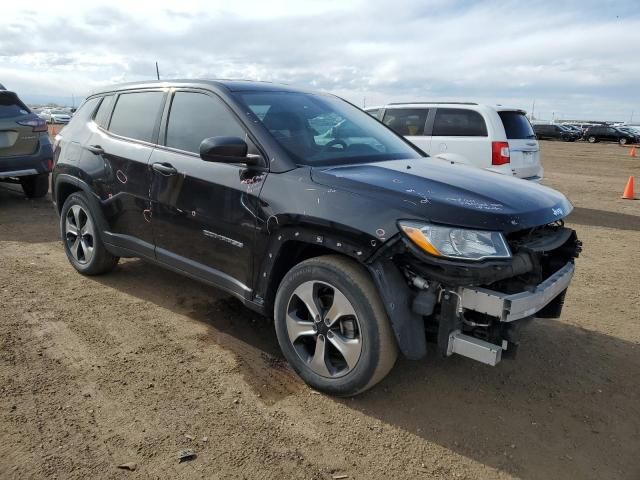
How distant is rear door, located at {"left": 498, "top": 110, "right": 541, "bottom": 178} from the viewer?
316 inches

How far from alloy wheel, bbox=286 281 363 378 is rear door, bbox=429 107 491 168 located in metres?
5.39

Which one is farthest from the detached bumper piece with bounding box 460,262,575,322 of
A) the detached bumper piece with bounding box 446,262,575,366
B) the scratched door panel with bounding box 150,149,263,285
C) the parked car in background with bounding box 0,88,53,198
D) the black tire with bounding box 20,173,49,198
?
the black tire with bounding box 20,173,49,198

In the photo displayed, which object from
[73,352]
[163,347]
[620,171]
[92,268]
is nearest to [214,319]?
[163,347]

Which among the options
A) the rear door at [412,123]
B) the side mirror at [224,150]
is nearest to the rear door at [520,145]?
the rear door at [412,123]

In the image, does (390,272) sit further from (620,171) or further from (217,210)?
(620,171)


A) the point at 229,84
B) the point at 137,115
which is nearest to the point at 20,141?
the point at 137,115

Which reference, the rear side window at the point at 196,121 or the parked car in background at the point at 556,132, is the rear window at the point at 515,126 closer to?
the rear side window at the point at 196,121

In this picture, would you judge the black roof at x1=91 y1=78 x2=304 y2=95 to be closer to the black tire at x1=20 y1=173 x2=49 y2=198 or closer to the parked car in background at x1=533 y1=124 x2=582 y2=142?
the black tire at x1=20 y1=173 x2=49 y2=198

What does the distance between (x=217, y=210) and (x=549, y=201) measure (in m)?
2.04

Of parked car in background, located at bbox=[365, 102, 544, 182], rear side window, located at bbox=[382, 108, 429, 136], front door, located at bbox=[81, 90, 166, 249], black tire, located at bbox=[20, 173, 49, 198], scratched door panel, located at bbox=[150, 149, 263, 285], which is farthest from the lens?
rear side window, located at bbox=[382, 108, 429, 136]

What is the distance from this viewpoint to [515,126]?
8281mm

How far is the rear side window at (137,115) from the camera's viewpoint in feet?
13.3

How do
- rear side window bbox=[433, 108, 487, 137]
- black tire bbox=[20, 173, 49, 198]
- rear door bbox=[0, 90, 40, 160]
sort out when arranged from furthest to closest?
black tire bbox=[20, 173, 49, 198] < rear side window bbox=[433, 108, 487, 137] < rear door bbox=[0, 90, 40, 160]

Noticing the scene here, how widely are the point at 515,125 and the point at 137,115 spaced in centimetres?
619
